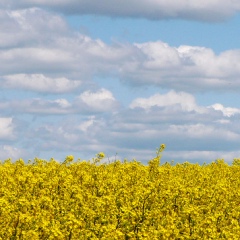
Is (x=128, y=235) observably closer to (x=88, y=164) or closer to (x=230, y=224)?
(x=230, y=224)

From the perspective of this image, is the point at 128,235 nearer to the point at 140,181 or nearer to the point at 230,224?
the point at 230,224

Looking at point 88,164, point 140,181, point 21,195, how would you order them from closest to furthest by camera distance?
1. point 21,195
2. point 140,181
3. point 88,164

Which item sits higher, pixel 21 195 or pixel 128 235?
pixel 21 195

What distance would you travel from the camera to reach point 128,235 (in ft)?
37.5

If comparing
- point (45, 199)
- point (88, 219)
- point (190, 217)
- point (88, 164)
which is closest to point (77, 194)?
point (45, 199)

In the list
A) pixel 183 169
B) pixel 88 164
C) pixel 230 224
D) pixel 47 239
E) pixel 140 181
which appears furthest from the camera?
pixel 183 169

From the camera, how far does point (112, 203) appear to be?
1341 cm

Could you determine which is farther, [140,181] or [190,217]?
[140,181]

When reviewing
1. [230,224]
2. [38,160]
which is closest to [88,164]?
[38,160]

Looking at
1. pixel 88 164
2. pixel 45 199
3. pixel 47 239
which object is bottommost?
pixel 47 239

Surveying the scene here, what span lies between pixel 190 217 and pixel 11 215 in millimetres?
3555

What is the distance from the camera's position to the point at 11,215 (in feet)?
40.0

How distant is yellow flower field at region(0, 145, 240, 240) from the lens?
11.5 meters

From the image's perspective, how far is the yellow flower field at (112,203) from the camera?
453 inches
